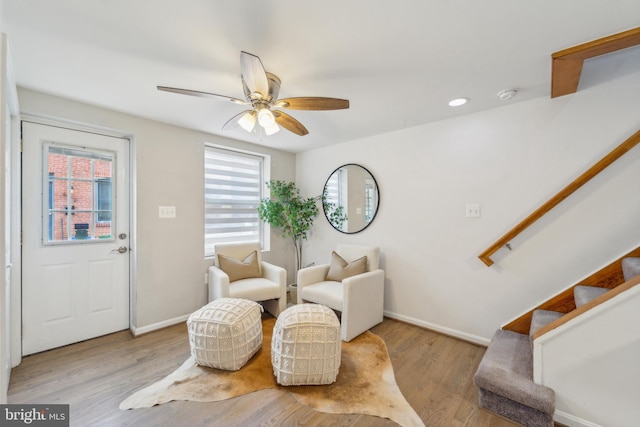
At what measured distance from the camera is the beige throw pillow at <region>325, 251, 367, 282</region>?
2887mm

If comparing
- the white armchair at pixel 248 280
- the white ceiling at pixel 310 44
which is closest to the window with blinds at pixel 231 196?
the white armchair at pixel 248 280

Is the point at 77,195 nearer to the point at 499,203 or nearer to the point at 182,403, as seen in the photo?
the point at 182,403

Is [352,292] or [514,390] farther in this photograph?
[352,292]

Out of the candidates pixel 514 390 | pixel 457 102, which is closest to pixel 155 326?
pixel 514 390

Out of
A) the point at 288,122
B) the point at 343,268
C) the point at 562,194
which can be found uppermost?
the point at 288,122

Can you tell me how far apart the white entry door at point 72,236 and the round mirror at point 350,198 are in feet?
7.78

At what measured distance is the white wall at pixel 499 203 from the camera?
1.92 m

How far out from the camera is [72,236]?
2418 millimetres

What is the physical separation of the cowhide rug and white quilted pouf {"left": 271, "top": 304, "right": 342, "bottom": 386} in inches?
3.1

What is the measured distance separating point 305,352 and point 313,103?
1.73m

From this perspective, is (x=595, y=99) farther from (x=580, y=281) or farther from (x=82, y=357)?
(x=82, y=357)

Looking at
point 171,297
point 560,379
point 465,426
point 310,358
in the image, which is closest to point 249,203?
point 171,297

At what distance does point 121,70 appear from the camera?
1807 millimetres

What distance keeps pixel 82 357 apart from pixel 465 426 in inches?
117
